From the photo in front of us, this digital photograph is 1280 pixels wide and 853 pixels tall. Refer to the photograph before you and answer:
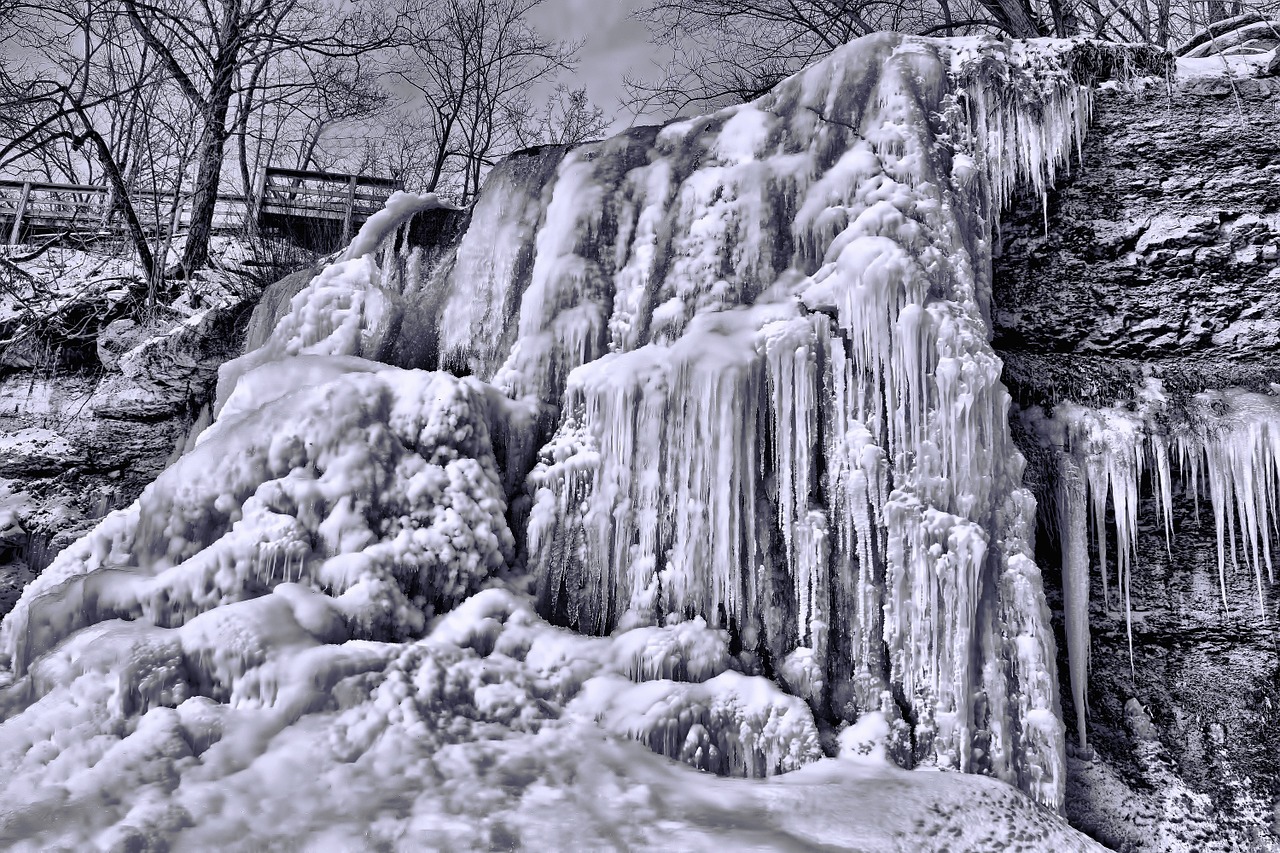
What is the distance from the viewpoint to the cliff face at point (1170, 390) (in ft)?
13.4

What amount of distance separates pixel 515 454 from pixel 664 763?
1607 millimetres

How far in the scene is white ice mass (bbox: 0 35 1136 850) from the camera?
2654 millimetres

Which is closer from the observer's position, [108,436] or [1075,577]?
[1075,577]

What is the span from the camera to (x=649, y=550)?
361cm

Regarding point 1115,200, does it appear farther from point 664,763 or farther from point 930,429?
point 664,763

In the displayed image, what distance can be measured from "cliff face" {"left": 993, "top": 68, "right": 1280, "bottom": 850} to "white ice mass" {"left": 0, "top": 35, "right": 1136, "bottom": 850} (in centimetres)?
14

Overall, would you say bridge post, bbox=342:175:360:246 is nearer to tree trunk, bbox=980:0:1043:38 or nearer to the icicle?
tree trunk, bbox=980:0:1043:38

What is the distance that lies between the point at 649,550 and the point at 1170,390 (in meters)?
2.75

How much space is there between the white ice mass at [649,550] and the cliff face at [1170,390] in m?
0.14

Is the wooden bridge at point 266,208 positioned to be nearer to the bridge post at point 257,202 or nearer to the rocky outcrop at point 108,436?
the bridge post at point 257,202

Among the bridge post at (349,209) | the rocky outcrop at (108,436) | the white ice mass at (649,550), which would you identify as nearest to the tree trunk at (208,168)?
the bridge post at (349,209)

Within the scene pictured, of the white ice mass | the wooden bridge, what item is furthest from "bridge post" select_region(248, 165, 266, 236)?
the white ice mass

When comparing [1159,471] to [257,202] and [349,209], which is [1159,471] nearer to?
[349,209]

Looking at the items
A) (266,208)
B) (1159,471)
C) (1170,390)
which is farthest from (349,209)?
(1159,471)
